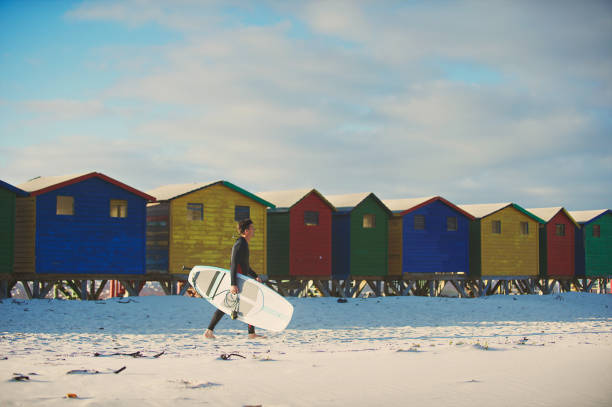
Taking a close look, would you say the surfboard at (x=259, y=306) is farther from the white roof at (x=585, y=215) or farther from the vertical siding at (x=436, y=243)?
the white roof at (x=585, y=215)

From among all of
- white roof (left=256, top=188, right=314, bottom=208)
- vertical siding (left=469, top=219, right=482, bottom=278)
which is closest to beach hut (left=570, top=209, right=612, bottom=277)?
vertical siding (left=469, top=219, right=482, bottom=278)

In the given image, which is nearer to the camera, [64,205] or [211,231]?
[64,205]

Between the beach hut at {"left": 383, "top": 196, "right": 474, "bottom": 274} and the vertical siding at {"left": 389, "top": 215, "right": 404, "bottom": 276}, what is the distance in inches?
1.8

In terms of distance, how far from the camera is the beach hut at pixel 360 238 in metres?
31.4

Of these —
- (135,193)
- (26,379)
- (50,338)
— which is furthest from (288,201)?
(26,379)

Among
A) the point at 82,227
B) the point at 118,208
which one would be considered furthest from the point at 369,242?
the point at 82,227

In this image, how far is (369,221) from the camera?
32125mm

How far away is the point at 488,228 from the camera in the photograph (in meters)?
36.2

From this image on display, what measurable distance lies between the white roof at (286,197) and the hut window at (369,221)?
10.3 feet

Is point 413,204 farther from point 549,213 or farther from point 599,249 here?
point 599,249

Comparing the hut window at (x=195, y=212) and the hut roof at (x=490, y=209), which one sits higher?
the hut roof at (x=490, y=209)

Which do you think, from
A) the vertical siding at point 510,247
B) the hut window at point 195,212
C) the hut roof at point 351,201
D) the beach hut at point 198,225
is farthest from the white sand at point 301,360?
the vertical siding at point 510,247

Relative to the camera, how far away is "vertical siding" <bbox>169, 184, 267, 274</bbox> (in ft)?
88.1

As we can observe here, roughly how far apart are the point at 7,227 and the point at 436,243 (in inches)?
743
